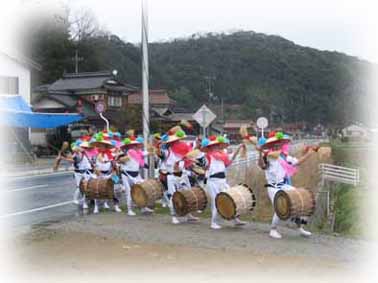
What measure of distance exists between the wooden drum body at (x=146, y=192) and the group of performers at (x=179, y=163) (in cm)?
25

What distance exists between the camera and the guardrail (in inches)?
792

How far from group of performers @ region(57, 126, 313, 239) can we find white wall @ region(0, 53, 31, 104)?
20.1m

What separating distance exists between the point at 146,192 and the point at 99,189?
1431 mm

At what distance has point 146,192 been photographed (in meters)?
10.6

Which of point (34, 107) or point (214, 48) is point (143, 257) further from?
point (214, 48)

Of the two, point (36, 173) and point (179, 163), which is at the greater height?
point (179, 163)

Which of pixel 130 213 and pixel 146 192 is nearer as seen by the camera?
pixel 146 192

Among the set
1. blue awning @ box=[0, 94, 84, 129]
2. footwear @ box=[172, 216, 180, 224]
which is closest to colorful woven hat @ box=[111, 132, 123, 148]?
footwear @ box=[172, 216, 180, 224]

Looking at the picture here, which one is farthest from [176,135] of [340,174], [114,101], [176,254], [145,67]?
[114,101]

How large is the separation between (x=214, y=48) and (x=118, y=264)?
49.7 m

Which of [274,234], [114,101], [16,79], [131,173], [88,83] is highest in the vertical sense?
[88,83]

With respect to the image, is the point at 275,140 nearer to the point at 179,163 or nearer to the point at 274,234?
the point at 274,234

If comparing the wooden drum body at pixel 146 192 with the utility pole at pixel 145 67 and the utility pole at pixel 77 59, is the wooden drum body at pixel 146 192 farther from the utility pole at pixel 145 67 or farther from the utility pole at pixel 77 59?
the utility pole at pixel 77 59

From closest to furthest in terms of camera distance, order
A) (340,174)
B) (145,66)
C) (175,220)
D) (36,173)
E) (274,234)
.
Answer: (274,234), (175,220), (145,66), (340,174), (36,173)
